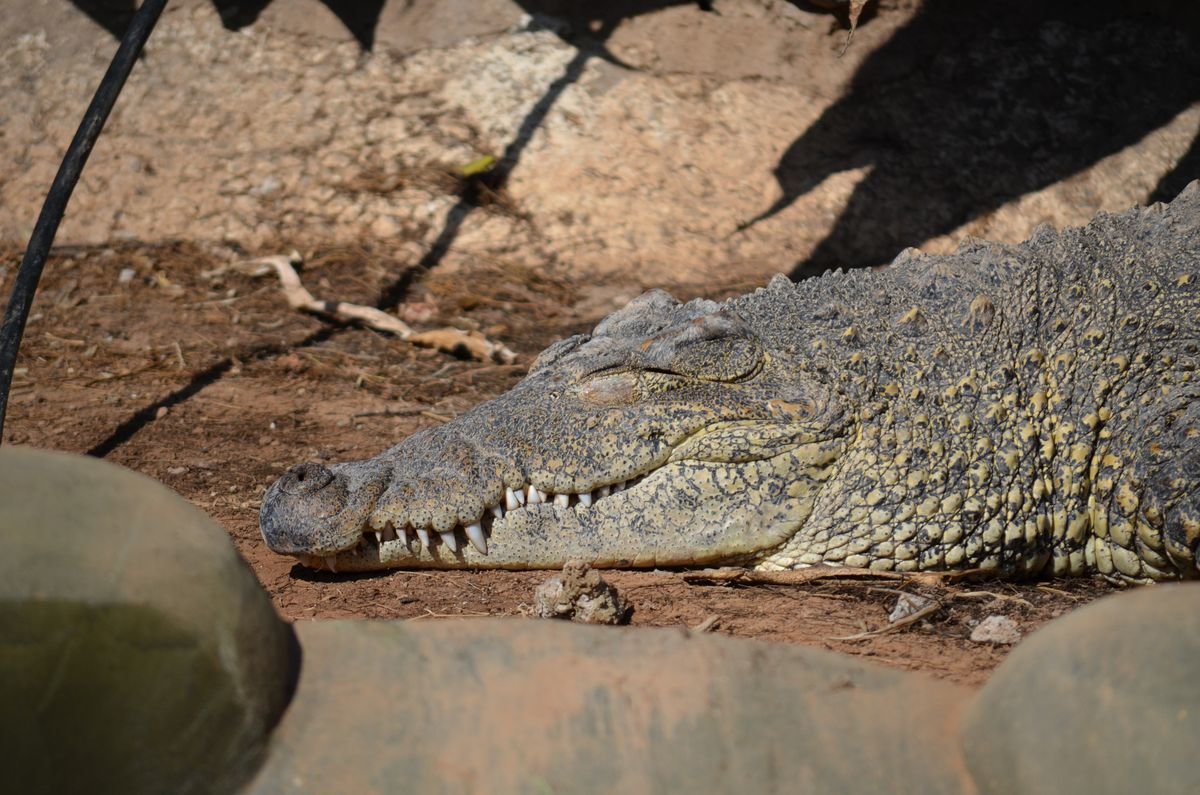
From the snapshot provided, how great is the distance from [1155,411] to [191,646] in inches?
118

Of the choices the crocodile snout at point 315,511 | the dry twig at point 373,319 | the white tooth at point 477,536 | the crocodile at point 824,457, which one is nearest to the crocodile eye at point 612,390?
the crocodile at point 824,457

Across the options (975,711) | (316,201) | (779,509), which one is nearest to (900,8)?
(316,201)

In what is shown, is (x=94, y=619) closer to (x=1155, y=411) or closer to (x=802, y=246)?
(x=1155, y=411)

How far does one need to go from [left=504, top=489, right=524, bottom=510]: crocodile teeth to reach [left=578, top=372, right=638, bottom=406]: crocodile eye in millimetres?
384

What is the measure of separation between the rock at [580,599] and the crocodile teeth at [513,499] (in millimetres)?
482

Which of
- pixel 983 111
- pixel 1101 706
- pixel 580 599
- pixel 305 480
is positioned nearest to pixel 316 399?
pixel 305 480

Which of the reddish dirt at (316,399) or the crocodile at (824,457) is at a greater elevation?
the crocodile at (824,457)

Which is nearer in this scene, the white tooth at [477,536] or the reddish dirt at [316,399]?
the reddish dirt at [316,399]

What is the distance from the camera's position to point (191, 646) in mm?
1894

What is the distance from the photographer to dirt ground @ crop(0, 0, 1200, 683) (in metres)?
6.20

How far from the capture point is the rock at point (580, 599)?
10.5 feet

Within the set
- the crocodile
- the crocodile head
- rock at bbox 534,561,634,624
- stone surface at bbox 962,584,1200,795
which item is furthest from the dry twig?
stone surface at bbox 962,584,1200,795

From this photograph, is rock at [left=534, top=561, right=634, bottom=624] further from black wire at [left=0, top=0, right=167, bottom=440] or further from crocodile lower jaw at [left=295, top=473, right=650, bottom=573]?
black wire at [left=0, top=0, right=167, bottom=440]

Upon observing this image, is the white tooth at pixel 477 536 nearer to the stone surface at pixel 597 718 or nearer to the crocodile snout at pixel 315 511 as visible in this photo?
the crocodile snout at pixel 315 511
